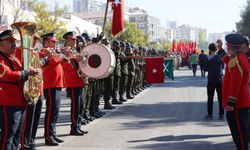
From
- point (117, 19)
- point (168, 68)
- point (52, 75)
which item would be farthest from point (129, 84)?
point (52, 75)

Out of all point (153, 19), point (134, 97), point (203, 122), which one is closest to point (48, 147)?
point (203, 122)

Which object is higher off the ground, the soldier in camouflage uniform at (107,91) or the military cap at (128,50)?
the military cap at (128,50)

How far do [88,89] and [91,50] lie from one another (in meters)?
1.84

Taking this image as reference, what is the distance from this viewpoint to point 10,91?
219 inches

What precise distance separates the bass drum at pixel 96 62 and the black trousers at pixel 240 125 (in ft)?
9.94

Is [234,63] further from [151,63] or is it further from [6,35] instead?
[151,63]

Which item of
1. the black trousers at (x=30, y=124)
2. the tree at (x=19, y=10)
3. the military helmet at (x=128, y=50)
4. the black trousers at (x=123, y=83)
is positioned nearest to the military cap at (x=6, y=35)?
the black trousers at (x=30, y=124)

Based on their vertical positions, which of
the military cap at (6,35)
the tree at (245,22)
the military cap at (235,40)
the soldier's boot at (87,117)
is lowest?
the soldier's boot at (87,117)

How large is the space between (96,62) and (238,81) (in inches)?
128

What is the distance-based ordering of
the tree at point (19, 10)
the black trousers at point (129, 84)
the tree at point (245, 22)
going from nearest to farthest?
1. the black trousers at point (129, 84)
2. the tree at point (19, 10)
3. the tree at point (245, 22)

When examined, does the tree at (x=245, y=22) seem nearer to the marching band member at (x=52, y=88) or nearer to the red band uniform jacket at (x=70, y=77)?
the red band uniform jacket at (x=70, y=77)

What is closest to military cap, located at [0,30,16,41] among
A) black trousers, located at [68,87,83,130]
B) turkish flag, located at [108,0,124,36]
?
black trousers, located at [68,87,83,130]

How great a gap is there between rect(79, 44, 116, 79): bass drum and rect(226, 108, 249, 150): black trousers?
303 cm

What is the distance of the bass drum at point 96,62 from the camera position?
27.9 ft
